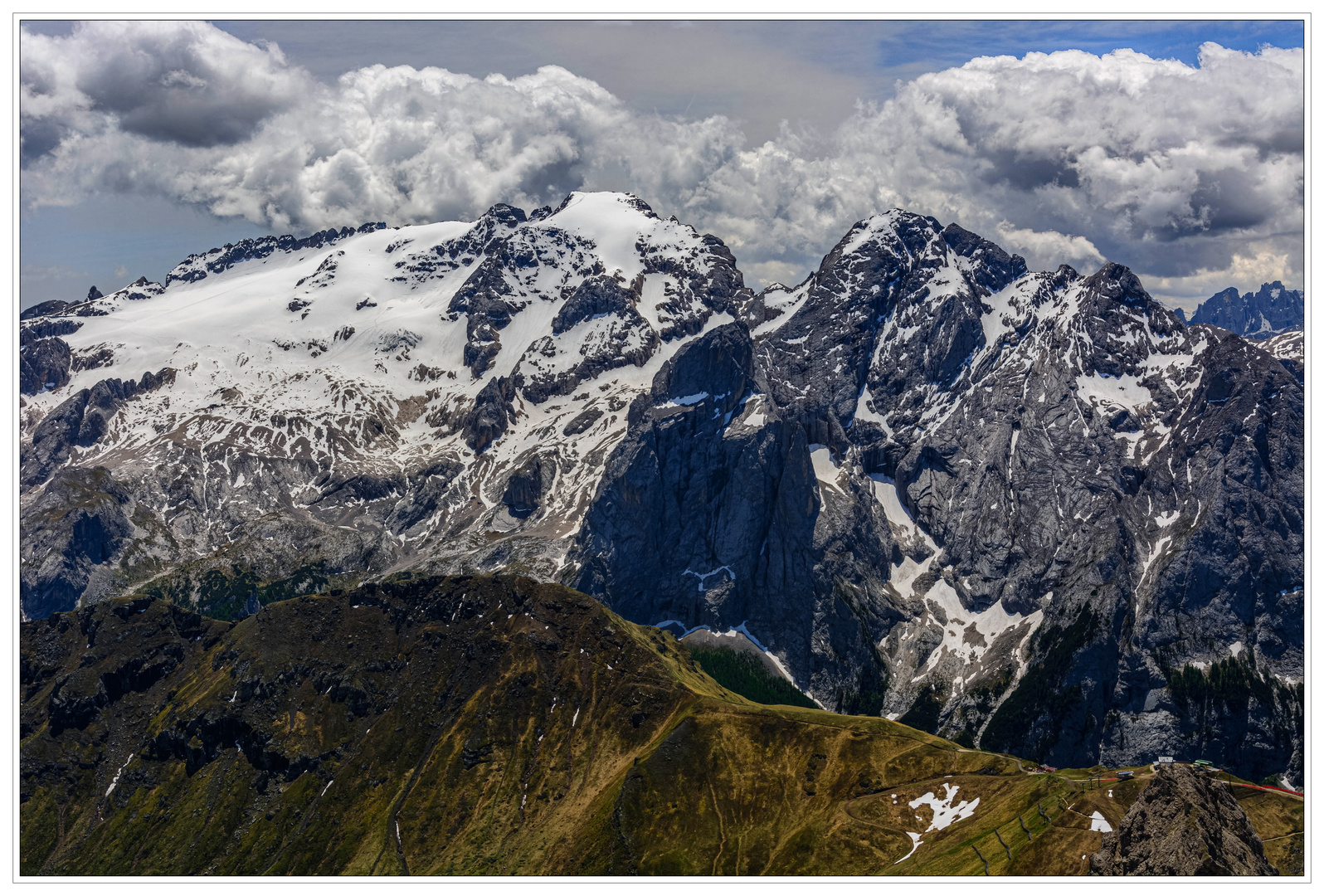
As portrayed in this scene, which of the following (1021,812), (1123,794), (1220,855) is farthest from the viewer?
(1021,812)
